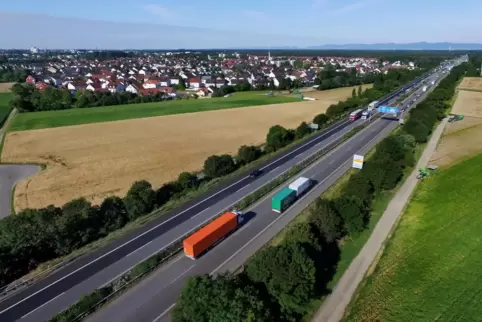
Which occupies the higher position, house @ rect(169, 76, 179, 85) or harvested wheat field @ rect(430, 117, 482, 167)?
house @ rect(169, 76, 179, 85)

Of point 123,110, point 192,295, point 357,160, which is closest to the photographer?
point 192,295

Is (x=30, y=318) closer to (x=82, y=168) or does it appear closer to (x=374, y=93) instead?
(x=82, y=168)

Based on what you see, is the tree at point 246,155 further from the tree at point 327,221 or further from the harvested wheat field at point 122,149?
the tree at point 327,221

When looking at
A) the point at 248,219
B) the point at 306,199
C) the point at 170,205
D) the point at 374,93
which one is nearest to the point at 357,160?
the point at 306,199

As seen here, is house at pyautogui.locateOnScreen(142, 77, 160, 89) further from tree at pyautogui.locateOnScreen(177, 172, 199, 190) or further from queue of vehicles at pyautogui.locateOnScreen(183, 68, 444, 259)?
queue of vehicles at pyautogui.locateOnScreen(183, 68, 444, 259)

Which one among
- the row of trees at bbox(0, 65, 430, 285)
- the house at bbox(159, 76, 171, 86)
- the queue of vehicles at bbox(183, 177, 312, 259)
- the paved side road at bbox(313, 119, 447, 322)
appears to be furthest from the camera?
the house at bbox(159, 76, 171, 86)

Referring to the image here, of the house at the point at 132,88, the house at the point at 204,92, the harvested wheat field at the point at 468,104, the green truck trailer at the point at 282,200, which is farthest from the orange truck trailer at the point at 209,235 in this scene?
the house at the point at 132,88

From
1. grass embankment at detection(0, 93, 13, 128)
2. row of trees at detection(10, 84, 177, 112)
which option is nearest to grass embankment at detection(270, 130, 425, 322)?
→ grass embankment at detection(0, 93, 13, 128)
